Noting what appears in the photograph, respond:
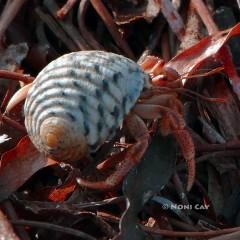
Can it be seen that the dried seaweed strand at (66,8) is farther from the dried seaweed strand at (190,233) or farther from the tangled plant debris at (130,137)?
the dried seaweed strand at (190,233)

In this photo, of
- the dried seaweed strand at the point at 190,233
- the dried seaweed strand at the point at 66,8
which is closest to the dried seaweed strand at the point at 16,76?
the dried seaweed strand at the point at 66,8

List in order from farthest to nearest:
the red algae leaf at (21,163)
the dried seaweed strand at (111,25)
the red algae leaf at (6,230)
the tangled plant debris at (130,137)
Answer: the dried seaweed strand at (111,25), the red algae leaf at (21,163), the tangled plant debris at (130,137), the red algae leaf at (6,230)

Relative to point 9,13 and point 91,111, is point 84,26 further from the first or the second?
point 91,111

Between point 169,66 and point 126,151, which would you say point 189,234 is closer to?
point 126,151

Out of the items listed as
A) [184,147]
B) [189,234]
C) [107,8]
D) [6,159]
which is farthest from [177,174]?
[107,8]

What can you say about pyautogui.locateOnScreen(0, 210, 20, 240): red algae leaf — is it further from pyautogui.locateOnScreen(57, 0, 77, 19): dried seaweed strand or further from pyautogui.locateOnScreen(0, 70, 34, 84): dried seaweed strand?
pyautogui.locateOnScreen(57, 0, 77, 19): dried seaweed strand

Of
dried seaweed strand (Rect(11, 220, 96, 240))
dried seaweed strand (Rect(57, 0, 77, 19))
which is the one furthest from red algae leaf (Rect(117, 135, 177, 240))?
dried seaweed strand (Rect(57, 0, 77, 19))
